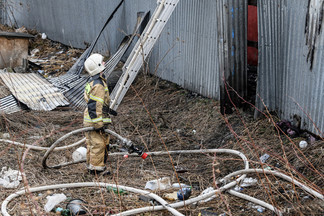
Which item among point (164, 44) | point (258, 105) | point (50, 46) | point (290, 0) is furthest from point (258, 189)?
point (50, 46)

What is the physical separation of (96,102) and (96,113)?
0.43 ft

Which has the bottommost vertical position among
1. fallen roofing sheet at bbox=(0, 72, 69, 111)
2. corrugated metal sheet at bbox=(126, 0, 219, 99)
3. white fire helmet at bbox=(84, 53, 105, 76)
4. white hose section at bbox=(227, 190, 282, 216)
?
fallen roofing sheet at bbox=(0, 72, 69, 111)

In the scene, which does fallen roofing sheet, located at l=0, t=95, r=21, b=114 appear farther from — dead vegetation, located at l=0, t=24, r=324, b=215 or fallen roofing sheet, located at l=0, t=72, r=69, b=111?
dead vegetation, located at l=0, t=24, r=324, b=215

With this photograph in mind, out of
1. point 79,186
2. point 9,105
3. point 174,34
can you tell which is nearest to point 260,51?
point 174,34

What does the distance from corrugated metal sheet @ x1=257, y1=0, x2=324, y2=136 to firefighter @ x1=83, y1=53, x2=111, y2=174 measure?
6.23ft

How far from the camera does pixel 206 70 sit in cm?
→ 660

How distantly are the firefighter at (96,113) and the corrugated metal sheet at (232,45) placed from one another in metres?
1.86

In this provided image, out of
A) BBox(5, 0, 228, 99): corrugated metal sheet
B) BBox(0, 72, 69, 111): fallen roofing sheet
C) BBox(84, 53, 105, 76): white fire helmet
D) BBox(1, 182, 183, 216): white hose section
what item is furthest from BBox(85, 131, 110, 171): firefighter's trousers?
BBox(0, 72, 69, 111): fallen roofing sheet

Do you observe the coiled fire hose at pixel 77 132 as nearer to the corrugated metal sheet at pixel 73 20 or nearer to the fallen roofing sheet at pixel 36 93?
the fallen roofing sheet at pixel 36 93

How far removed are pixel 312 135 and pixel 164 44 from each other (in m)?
4.20

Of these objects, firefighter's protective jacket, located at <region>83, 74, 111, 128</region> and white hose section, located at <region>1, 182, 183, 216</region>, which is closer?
white hose section, located at <region>1, 182, 183, 216</region>

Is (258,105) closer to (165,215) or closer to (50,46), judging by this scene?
(165,215)

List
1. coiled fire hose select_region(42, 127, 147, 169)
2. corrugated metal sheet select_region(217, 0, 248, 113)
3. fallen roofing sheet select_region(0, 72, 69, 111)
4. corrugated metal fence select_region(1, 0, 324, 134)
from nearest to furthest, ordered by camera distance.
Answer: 1. coiled fire hose select_region(42, 127, 147, 169)
2. corrugated metal fence select_region(1, 0, 324, 134)
3. corrugated metal sheet select_region(217, 0, 248, 113)
4. fallen roofing sheet select_region(0, 72, 69, 111)

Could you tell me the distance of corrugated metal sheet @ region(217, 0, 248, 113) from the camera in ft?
17.9
